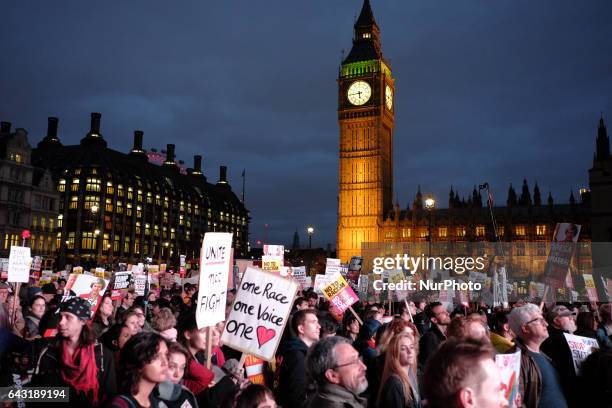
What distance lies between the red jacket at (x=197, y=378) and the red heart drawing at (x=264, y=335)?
0.75 m

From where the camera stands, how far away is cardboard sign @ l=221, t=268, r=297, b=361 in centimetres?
496

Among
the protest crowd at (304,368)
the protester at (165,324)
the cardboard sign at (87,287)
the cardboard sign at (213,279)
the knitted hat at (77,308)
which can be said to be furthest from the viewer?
the cardboard sign at (87,287)

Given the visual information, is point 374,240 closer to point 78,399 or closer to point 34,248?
point 34,248

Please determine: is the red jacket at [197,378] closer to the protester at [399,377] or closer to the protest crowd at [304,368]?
the protest crowd at [304,368]

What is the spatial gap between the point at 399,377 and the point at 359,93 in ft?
274

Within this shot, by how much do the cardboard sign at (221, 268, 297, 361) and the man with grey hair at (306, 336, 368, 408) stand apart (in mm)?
1563

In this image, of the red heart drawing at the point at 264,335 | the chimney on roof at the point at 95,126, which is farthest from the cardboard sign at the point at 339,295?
the chimney on roof at the point at 95,126

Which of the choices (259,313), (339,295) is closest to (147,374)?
(259,313)

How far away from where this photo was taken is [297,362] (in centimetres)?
454

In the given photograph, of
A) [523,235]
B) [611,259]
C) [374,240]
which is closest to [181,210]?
[374,240]

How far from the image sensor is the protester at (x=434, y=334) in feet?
21.2

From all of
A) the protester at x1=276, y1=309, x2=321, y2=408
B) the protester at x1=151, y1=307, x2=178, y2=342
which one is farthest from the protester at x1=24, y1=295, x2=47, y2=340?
the protester at x1=276, y1=309, x2=321, y2=408

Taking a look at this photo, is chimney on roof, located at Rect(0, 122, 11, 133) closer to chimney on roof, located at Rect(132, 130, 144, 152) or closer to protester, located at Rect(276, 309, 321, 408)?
chimney on roof, located at Rect(132, 130, 144, 152)

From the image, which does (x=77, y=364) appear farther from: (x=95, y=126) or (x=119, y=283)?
(x=95, y=126)
